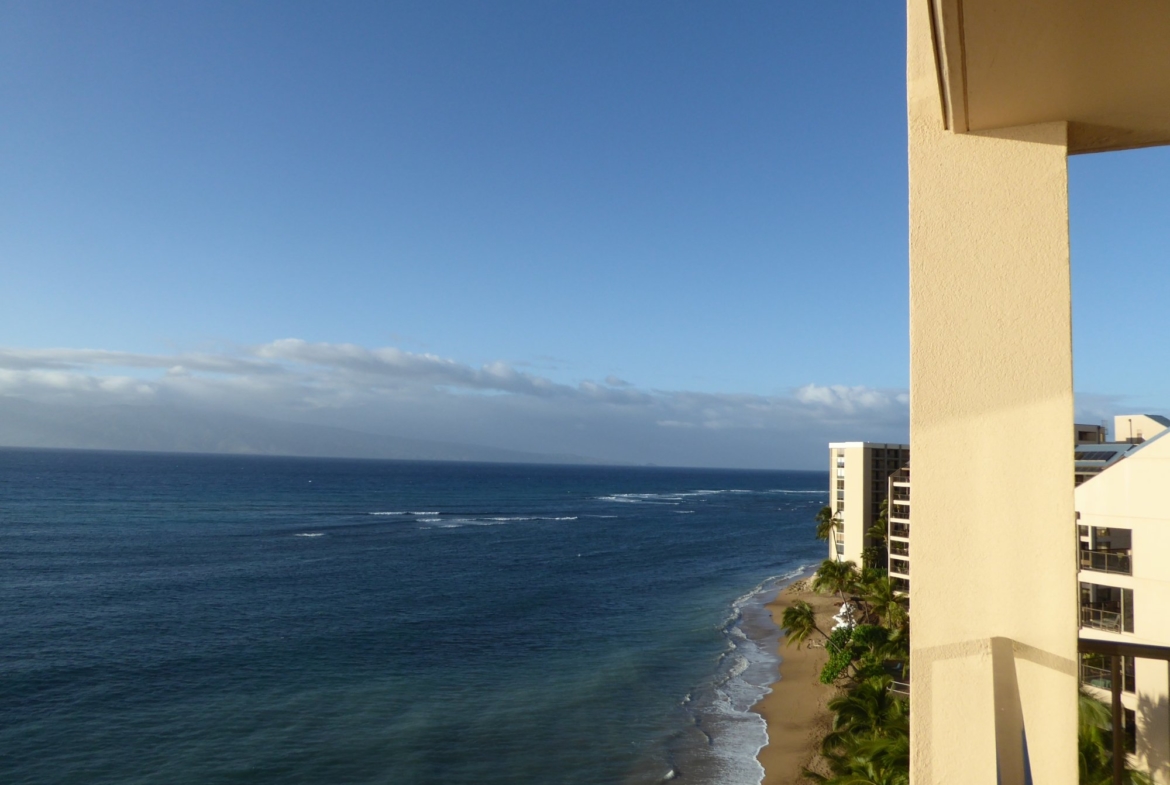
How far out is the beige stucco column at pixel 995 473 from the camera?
174 centimetres

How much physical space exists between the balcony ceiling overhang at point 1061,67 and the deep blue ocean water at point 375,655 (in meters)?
14.8

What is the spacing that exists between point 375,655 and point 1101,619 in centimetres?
1861

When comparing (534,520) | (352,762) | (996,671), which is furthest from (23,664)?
(534,520)

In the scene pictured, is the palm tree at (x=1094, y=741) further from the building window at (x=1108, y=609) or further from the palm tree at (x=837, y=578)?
the palm tree at (x=837, y=578)

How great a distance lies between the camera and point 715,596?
31.5m

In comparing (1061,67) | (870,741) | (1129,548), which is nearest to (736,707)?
(870,741)

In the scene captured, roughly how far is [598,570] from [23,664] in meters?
22.9

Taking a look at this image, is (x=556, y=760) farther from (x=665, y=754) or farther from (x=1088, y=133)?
(x=1088, y=133)

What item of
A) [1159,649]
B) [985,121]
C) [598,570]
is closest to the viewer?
[1159,649]

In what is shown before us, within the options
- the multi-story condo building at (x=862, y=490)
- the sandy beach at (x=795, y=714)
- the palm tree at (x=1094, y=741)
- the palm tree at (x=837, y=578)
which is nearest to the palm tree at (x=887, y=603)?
the sandy beach at (x=795, y=714)

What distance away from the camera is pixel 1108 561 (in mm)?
11492

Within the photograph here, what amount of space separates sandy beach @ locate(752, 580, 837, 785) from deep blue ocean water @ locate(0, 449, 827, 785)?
55cm

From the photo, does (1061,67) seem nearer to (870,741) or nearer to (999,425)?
(999,425)

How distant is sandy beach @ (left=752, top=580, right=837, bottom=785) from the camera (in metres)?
14.8
